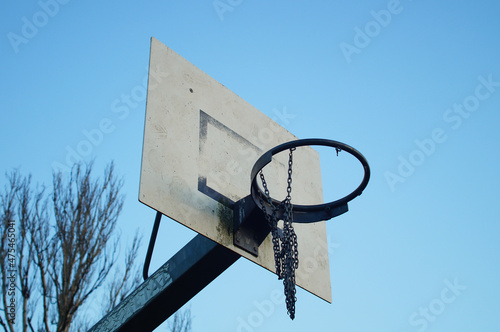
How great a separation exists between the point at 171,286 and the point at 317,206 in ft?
3.46

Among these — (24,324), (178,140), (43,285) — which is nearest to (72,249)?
(43,285)

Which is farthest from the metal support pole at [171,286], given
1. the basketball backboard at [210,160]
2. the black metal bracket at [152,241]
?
the black metal bracket at [152,241]

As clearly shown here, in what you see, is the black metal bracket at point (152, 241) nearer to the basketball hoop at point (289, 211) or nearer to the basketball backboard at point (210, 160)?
the basketball backboard at point (210, 160)

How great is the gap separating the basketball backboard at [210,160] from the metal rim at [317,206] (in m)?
0.21

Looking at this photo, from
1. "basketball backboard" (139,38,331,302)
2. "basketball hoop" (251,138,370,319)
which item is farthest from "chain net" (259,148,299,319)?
"basketball backboard" (139,38,331,302)

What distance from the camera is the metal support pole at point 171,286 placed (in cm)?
335

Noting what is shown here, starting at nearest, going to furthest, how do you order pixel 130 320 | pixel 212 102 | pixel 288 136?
pixel 130 320 < pixel 212 102 < pixel 288 136

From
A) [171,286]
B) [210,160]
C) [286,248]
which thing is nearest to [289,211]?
[286,248]

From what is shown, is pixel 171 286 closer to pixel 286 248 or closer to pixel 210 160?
pixel 286 248

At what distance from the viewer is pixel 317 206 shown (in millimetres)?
3797

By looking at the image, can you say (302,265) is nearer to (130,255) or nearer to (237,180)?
(237,180)

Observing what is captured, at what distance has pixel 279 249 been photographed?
3518 millimetres

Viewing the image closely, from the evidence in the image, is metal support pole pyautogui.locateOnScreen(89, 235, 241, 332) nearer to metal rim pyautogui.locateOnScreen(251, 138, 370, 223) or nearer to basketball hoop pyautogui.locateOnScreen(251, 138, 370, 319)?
basketball hoop pyautogui.locateOnScreen(251, 138, 370, 319)

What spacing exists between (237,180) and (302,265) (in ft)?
2.45
